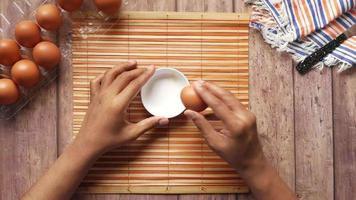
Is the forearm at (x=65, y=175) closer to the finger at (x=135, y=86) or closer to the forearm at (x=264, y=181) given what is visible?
the finger at (x=135, y=86)

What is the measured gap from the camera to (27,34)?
100 centimetres

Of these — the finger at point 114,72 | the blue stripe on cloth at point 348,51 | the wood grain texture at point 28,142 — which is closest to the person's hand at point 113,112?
the finger at point 114,72

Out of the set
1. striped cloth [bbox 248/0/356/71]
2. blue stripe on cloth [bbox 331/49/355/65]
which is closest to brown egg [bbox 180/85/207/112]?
striped cloth [bbox 248/0/356/71]

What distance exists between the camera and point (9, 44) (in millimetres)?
999

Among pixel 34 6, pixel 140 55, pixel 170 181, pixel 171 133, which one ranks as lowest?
pixel 170 181

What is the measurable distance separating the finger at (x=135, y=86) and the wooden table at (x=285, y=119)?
0.16 metres

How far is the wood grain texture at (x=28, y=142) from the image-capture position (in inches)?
41.9

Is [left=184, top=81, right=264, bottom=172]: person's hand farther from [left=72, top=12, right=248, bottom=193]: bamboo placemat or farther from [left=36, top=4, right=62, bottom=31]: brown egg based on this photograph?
[left=36, top=4, right=62, bottom=31]: brown egg

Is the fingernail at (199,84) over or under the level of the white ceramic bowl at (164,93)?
over

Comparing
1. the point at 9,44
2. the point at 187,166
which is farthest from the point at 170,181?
the point at 9,44

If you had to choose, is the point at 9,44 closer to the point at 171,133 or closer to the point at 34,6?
the point at 34,6

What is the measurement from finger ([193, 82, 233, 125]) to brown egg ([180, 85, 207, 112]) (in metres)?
0.01

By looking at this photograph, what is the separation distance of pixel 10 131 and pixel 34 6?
0.29 m

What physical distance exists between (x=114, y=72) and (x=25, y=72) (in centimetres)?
19
